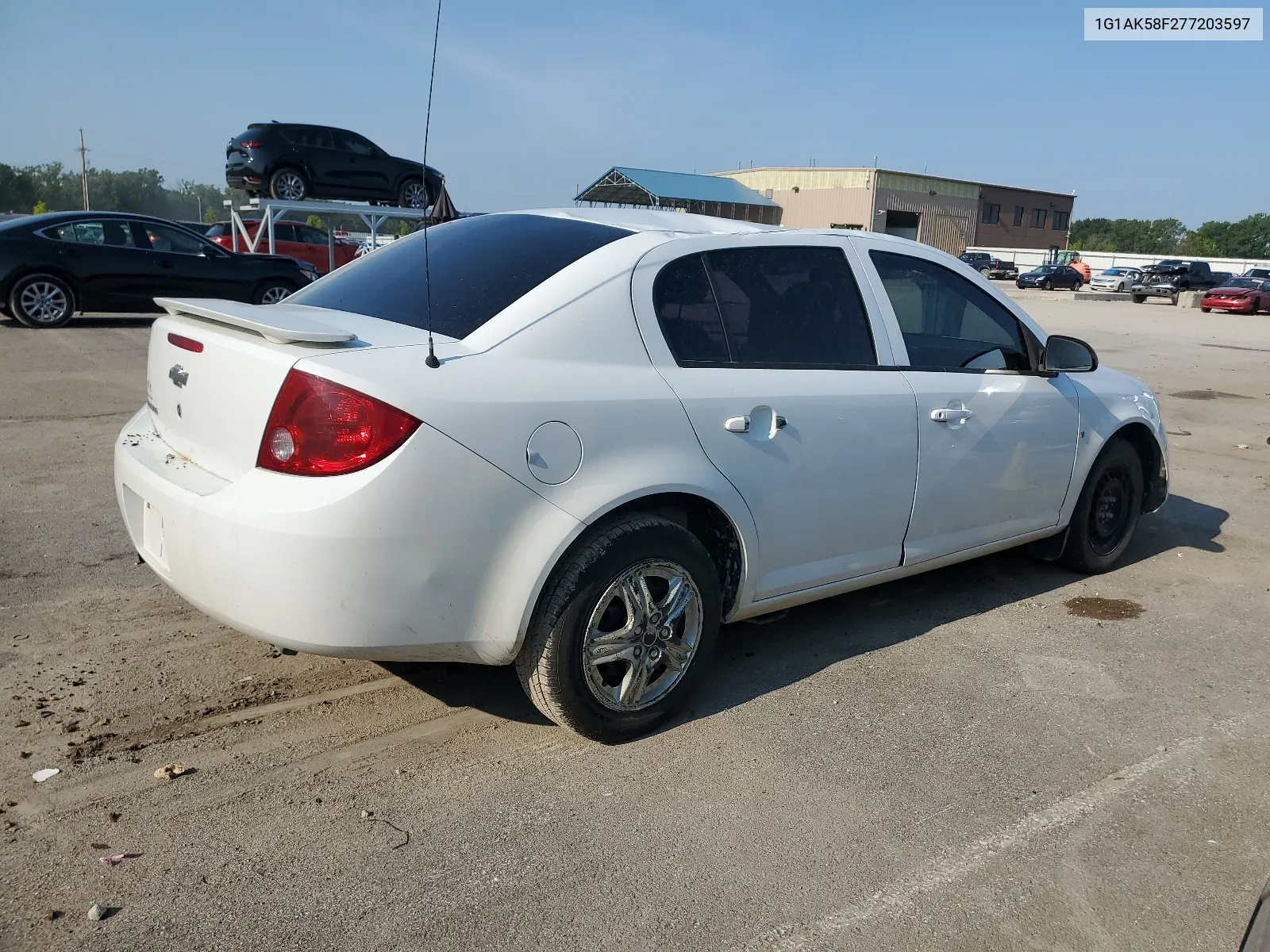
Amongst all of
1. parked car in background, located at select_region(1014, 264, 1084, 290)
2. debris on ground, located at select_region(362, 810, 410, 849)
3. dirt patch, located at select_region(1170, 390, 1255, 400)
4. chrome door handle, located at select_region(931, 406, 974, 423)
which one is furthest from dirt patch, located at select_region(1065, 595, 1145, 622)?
parked car in background, located at select_region(1014, 264, 1084, 290)

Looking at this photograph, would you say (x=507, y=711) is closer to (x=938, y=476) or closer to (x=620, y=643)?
(x=620, y=643)

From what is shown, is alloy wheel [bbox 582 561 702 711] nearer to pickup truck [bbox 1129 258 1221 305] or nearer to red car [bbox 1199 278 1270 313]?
red car [bbox 1199 278 1270 313]

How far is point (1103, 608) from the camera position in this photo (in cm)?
496

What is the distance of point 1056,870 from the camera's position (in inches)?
111

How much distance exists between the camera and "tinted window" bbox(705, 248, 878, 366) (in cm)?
366

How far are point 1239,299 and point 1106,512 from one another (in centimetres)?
3424

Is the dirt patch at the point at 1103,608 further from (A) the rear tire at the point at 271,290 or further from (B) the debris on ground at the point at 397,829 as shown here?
(A) the rear tire at the point at 271,290

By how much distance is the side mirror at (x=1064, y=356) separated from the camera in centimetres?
470

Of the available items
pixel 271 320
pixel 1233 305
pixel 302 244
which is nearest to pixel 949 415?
pixel 271 320

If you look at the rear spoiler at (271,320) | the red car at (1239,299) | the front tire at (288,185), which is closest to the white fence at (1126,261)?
the red car at (1239,299)

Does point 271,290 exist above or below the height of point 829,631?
above

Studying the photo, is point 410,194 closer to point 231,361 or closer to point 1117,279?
point 231,361

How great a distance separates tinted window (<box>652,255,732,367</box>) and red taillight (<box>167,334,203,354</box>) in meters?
1.46

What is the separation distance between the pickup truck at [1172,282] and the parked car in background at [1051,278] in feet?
24.8
